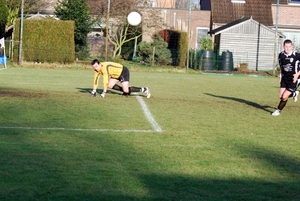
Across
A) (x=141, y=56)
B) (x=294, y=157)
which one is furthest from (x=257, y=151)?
(x=141, y=56)

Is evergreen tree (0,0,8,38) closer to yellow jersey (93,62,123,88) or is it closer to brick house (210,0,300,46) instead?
brick house (210,0,300,46)

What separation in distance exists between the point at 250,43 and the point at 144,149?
37457 mm

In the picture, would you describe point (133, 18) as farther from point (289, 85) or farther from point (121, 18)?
point (289, 85)

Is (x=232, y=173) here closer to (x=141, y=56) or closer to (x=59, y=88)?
(x=59, y=88)

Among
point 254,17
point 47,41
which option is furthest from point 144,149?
point 254,17

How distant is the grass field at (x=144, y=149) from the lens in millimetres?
7348

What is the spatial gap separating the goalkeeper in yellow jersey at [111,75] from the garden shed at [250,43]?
26244mm

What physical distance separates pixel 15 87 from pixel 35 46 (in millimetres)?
16735

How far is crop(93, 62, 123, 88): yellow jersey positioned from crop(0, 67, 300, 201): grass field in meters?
0.59

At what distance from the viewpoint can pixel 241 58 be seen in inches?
1789

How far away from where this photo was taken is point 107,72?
1794cm

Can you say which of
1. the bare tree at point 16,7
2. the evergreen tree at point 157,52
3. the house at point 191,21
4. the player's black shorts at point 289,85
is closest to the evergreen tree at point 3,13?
the bare tree at point 16,7

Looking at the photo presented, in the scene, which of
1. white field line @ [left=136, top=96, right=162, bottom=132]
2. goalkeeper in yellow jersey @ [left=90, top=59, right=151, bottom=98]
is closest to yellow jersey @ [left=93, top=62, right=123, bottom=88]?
goalkeeper in yellow jersey @ [left=90, top=59, right=151, bottom=98]

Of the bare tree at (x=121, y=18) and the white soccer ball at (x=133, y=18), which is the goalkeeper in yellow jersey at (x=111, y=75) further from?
the bare tree at (x=121, y=18)
